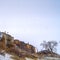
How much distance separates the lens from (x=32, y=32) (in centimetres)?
355

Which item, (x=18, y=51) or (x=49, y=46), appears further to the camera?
(x=49, y=46)

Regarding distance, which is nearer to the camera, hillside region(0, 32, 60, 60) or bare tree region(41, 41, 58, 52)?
hillside region(0, 32, 60, 60)

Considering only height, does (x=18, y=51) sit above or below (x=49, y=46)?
below

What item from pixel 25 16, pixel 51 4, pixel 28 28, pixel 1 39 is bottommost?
pixel 1 39

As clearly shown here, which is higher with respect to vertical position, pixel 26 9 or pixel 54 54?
pixel 26 9

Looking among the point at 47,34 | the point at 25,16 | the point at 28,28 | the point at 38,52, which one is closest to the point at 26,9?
the point at 25,16

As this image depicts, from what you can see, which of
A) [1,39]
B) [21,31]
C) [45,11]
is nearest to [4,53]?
[1,39]

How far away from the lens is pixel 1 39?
10.3ft

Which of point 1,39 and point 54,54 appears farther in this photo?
point 54,54

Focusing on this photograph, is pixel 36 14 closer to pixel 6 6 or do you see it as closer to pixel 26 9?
pixel 26 9

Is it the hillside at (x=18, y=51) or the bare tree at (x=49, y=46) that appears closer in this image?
the hillside at (x=18, y=51)

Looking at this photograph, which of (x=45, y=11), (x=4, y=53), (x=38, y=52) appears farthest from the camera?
(x=45, y=11)

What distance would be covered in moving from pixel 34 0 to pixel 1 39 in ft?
3.75

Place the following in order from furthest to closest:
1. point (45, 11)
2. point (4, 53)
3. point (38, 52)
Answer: point (45, 11) → point (38, 52) → point (4, 53)
